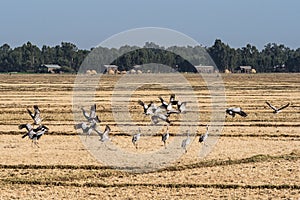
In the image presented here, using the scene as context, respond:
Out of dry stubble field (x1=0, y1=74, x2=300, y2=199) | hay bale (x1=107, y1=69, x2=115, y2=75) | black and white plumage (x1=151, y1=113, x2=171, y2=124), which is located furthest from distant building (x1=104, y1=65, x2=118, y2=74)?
dry stubble field (x1=0, y1=74, x2=300, y2=199)

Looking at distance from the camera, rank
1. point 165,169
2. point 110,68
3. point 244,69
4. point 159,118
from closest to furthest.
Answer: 1. point 165,169
2. point 159,118
3. point 110,68
4. point 244,69

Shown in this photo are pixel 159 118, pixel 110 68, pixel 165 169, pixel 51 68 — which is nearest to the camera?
pixel 165 169

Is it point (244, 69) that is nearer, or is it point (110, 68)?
point (110, 68)

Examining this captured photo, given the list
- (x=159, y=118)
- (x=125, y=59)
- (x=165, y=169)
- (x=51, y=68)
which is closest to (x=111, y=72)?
(x=125, y=59)

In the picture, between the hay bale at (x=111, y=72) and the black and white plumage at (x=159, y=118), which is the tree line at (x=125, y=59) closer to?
the hay bale at (x=111, y=72)

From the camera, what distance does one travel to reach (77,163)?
14734 millimetres

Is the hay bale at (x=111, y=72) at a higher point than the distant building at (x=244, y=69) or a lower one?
lower

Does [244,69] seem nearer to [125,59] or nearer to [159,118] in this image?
[125,59]

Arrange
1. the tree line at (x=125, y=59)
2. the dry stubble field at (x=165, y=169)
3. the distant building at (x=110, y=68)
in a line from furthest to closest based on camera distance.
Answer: the tree line at (x=125, y=59) < the distant building at (x=110, y=68) < the dry stubble field at (x=165, y=169)

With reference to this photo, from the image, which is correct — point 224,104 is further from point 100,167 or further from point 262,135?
point 100,167

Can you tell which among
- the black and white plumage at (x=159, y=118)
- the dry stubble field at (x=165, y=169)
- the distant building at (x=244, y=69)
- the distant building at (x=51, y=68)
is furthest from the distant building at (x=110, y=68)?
the dry stubble field at (x=165, y=169)

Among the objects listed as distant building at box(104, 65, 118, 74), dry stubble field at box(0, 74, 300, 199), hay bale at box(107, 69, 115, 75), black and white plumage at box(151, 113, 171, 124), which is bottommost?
dry stubble field at box(0, 74, 300, 199)

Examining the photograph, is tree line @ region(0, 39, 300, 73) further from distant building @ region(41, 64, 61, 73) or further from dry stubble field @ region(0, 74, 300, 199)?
dry stubble field @ region(0, 74, 300, 199)

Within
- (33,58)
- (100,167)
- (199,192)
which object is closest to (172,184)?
(199,192)
